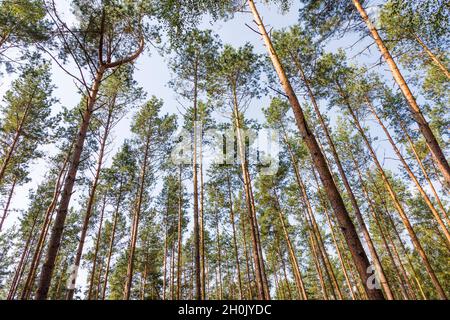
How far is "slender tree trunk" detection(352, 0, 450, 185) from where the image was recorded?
5.82m

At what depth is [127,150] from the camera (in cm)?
1451

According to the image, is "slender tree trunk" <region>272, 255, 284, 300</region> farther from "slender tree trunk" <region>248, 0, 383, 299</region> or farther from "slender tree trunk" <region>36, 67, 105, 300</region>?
"slender tree trunk" <region>36, 67, 105, 300</region>

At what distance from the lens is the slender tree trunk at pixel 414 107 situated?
582 cm

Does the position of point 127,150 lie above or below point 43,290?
above

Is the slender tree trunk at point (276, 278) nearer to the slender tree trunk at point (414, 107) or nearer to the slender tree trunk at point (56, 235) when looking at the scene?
the slender tree trunk at point (414, 107)

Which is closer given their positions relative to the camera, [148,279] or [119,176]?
[119,176]

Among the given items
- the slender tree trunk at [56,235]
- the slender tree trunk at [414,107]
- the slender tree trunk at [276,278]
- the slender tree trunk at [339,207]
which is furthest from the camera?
the slender tree trunk at [276,278]

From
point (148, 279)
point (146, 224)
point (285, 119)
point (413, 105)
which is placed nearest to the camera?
point (413, 105)

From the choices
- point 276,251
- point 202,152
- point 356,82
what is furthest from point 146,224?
point 356,82

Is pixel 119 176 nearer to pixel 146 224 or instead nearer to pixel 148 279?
pixel 146 224

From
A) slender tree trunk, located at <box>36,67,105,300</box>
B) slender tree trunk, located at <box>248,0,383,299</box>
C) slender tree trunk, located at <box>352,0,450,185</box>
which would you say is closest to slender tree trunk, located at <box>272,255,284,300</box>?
slender tree trunk, located at <box>352,0,450,185</box>

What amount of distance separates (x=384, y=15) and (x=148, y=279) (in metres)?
27.0

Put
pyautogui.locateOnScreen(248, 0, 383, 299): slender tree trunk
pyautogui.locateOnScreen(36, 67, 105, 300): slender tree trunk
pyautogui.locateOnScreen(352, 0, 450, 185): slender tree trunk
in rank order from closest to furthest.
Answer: pyautogui.locateOnScreen(248, 0, 383, 299): slender tree trunk → pyautogui.locateOnScreen(36, 67, 105, 300): slender tree trunk → pyautogui.locateOnScreen(352, 0, 450, 185): slender tree trunk

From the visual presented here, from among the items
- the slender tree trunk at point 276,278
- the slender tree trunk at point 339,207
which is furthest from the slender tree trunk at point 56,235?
the slender tree trunk at point 276,278
